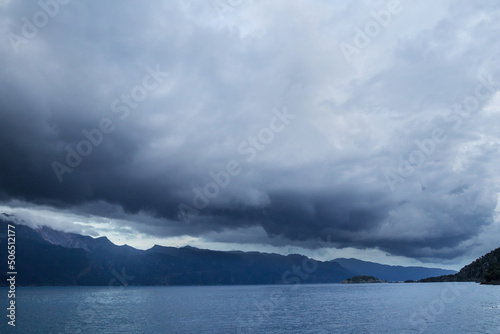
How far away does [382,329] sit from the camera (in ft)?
306

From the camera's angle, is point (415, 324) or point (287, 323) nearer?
point (415, 324)

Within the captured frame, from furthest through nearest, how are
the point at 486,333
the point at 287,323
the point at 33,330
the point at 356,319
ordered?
the point at 356,319 → the point at 287,323 → the point at 33,330 → the point at 486,333

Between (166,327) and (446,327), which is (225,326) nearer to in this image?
(166,327)

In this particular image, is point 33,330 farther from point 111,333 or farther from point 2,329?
point 111,333

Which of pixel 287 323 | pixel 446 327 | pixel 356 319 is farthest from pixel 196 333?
pixel 446 327

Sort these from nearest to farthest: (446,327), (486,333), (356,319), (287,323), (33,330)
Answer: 1. (486,333)
2. (446,327)
3. (33,330)
4. (287,323)
5. (356,319)

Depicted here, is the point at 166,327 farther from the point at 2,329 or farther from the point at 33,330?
the point at 2,329

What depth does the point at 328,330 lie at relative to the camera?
9400 cm

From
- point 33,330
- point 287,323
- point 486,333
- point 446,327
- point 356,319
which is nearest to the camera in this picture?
point 486,333

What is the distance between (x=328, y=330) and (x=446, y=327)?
30.6m

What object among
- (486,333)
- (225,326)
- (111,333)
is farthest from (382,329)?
(111,333)

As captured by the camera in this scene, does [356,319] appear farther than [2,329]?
Yes

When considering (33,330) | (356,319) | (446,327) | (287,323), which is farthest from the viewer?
(356,319)

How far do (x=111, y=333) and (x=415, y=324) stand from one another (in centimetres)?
8492
